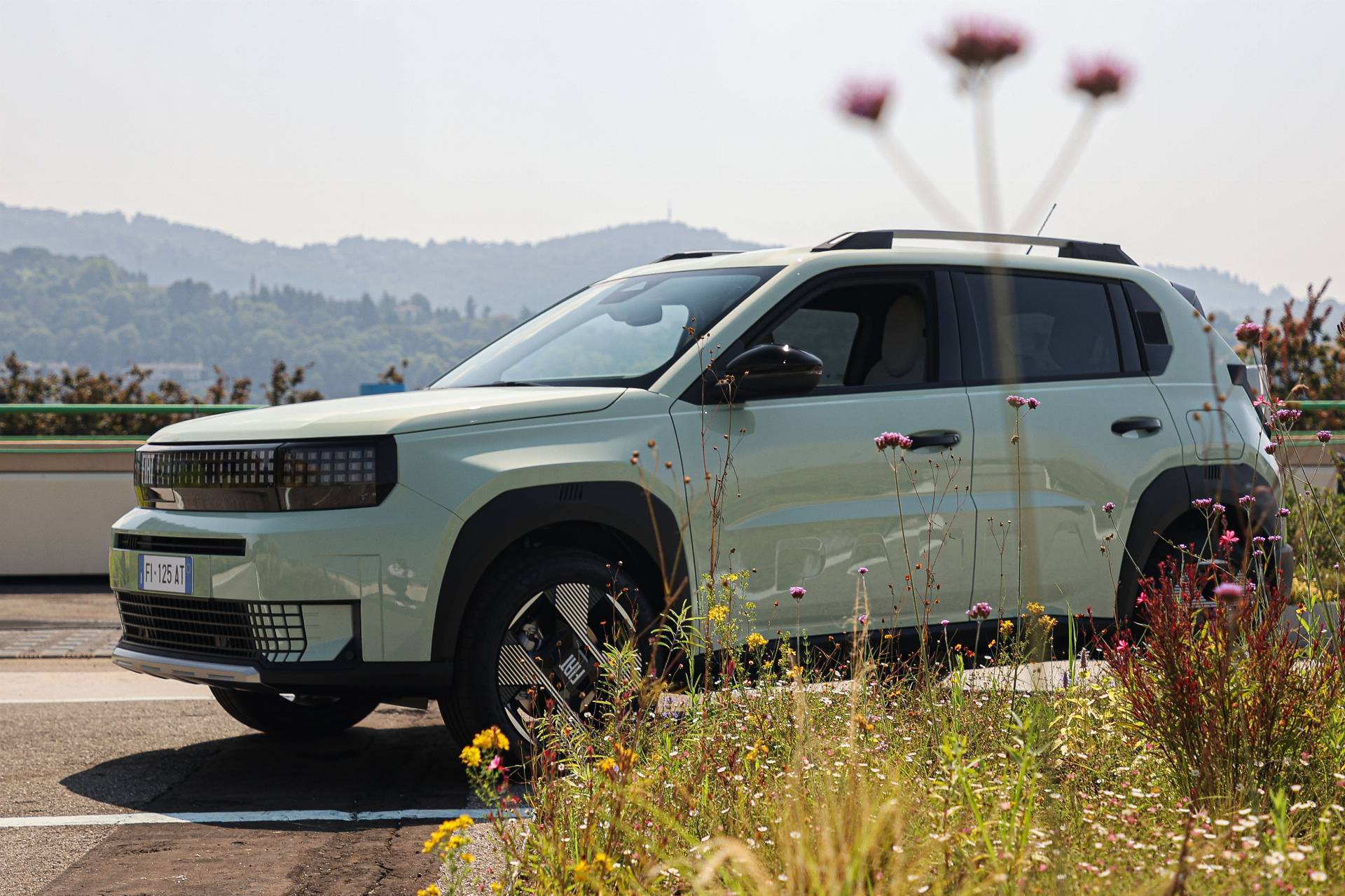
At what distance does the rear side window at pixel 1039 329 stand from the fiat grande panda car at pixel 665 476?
0.01m

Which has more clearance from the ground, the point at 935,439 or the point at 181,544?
the point at 935,439

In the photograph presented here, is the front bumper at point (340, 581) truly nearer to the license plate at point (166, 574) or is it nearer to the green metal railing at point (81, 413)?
the license plate at point (166, 574)

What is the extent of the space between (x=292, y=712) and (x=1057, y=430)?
131 inches

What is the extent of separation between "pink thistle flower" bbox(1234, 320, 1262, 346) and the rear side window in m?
2.15

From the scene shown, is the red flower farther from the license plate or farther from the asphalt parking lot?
the license plate

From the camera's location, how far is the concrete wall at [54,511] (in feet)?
39.1

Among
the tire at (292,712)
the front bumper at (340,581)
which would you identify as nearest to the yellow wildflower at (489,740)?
the front bumper at (340,581)

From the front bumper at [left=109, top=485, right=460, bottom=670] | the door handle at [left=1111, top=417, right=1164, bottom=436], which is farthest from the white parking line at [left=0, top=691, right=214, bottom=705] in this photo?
the door handle at [left=1111, top=417, right=1164, bottom=436]

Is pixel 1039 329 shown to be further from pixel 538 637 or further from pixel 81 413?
pixel 81 413

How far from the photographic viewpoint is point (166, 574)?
5.04 metres

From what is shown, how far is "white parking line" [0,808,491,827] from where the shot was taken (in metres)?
4.66

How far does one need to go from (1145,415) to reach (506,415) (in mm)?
2749

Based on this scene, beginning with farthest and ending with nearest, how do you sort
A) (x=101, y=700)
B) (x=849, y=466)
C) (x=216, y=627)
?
(x=101, y=700) → (x=849, y=466) → (x=216, y=627)

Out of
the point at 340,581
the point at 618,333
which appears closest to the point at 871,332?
the point at 618,333
